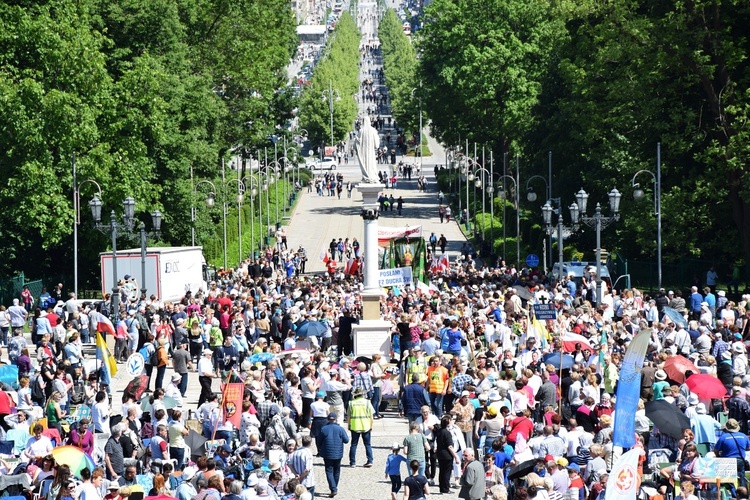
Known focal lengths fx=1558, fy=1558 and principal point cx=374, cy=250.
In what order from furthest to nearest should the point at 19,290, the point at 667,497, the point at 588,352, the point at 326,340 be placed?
the point at 19,290 < the point at 326,340 < the point at 588,352 < the point at 667,497

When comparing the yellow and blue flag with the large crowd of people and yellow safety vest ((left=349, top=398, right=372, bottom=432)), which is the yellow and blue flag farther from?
yellow safety vest ((left=349, top=398, right=372, bottom=432))

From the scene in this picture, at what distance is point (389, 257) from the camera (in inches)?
2105

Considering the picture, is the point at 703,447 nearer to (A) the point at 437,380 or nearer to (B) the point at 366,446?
(B) the point at 366,446

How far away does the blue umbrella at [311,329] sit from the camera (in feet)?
113

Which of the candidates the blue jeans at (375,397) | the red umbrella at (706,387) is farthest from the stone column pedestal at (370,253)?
the red umbrella at (706,387)

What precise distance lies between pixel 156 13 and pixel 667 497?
39144 millimetres

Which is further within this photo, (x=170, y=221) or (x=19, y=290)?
(x=170, y=221)

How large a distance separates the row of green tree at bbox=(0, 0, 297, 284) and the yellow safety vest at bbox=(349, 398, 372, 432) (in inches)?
979

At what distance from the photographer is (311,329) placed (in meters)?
34.6

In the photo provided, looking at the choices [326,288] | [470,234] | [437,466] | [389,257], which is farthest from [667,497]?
[470,234]

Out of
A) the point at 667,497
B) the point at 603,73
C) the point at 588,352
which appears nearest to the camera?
the point at 667,497

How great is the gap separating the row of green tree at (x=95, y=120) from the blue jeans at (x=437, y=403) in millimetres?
23401

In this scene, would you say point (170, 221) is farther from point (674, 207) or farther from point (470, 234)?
point (470, 234)

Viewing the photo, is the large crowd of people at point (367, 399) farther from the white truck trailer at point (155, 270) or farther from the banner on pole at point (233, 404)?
the white truck trailer at point (155, 270)
